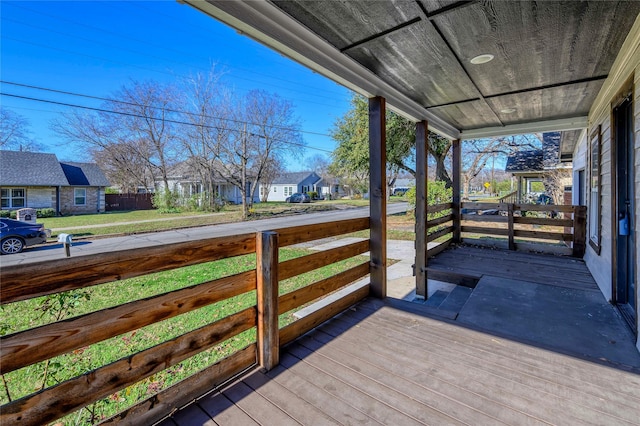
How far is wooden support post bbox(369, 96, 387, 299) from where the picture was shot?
9.96ft

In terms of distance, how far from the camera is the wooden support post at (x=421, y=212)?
432cm

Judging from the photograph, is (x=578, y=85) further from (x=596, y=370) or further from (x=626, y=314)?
(x=596, y=370)

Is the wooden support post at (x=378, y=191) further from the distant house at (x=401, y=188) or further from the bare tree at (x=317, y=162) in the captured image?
the bare tree at (x=317, y=162)

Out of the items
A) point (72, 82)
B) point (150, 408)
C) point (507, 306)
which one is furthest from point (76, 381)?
point (72, 82)

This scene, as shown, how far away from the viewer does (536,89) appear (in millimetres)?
3475

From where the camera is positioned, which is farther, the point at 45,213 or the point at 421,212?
the point at 45,213

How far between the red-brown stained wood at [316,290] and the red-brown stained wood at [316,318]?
191 mm

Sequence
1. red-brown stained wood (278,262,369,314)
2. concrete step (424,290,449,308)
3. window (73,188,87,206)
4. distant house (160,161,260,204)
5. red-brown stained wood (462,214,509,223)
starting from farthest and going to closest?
distant house (160,161,260,204)
window (73,188,87,206)
red-brown stained wood (462,214,509,223)
concrete step (424,290,449,308)
red-brown stained wood (278,262,369,314)

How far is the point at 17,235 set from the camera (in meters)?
8.50

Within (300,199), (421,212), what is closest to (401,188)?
(300,199)

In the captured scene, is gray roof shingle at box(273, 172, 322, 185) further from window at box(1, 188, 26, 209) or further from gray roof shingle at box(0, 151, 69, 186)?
window at box(1, 188, 26, 209)

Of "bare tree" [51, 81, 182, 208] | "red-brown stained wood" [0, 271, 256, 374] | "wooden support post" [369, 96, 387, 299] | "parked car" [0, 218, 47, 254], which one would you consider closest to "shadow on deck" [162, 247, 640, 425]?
"wooden support post" [369, 96, 387, 299]

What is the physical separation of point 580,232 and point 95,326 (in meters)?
→ 6.47

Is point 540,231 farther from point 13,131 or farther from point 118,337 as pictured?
point 13,131
